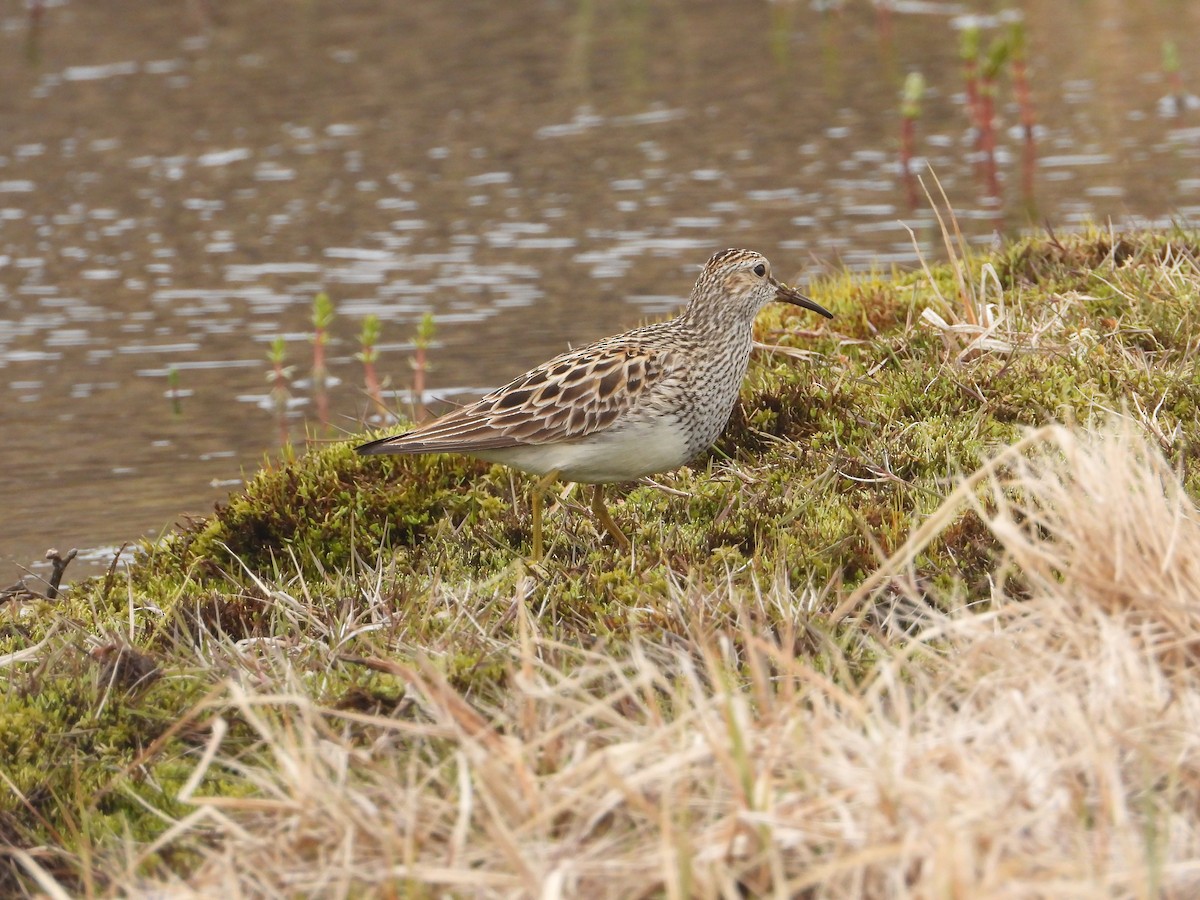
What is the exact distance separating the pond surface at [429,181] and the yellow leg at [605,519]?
2841 millimetres

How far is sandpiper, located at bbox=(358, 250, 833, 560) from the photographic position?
7273 mm

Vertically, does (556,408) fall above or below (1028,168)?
above

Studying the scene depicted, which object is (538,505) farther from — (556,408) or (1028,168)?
(1028,168)

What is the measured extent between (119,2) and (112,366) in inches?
640

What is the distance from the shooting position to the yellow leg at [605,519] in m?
7.25

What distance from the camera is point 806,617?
6172mm

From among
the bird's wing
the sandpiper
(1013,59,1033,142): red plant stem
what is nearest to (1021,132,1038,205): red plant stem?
(1013,59,1033,142): red plant stem

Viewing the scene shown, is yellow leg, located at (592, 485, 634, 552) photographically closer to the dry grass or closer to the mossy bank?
the mossy bank

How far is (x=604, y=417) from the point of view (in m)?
7.26

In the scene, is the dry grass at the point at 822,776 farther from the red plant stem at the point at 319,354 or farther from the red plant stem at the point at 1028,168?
the red plant stem at the point at 1028,168

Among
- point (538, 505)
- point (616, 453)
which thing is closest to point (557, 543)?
point (538, 505)

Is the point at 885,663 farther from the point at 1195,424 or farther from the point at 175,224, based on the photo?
the point at 175,224

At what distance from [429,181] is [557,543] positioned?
11.8 meters

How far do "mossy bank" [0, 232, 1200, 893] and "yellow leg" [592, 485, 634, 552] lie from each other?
0.20 feet
